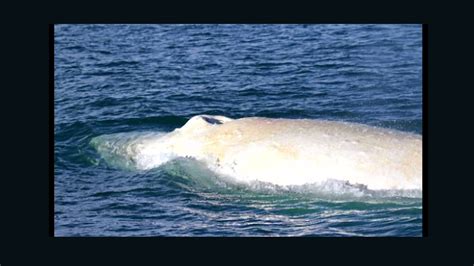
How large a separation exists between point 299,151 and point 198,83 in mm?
2080

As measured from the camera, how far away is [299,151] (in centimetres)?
1561

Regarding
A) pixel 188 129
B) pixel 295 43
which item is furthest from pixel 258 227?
pixel 295 43

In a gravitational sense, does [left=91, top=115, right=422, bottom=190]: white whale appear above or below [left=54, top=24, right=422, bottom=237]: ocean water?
below

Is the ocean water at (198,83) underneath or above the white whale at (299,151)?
above

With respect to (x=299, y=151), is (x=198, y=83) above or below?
above

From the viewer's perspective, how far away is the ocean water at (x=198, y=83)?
16219mm

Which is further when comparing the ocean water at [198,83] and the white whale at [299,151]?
the ocean water at [198,83]

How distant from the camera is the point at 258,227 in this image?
49.8 feet

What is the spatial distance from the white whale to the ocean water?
0.28 meters

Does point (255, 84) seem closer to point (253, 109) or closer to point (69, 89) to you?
point (253, 109)

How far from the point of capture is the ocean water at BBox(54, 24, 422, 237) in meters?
16.2

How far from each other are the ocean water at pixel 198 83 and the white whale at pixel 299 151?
0.28 m

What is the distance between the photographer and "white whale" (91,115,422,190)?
1538 centimetres

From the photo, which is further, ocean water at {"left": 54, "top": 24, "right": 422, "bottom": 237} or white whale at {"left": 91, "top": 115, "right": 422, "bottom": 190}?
ocean water at {"left": 54, "top": 24, "right": 422, "bottom": 237}
